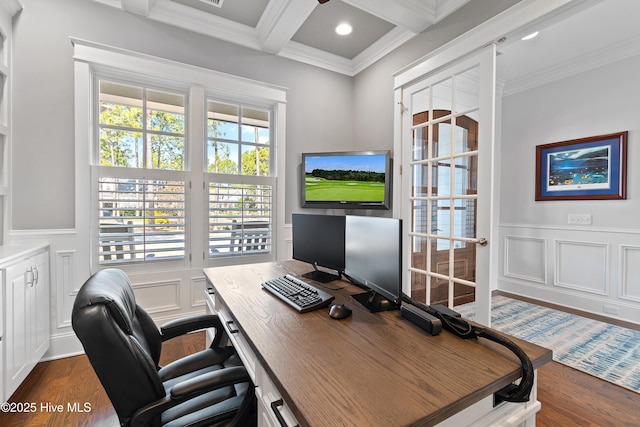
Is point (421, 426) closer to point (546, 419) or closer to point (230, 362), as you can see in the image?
point (230, 362)

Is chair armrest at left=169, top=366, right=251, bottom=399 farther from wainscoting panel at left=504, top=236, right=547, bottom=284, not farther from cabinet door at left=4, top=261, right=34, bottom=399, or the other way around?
wainscoting panel at left=504, top=236, right=547, bottom=284

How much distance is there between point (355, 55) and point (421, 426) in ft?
12.2

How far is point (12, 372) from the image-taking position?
168 centimetres

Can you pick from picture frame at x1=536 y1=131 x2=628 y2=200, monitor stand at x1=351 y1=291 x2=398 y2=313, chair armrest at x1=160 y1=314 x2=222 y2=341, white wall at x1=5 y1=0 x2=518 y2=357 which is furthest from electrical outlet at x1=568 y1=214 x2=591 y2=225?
chair armrest at x1=160 y1=314 x2=222 y2=341

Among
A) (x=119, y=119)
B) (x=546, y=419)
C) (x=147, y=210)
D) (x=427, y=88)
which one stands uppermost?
(x=427, y=88)

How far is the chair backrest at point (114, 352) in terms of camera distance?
0.79 metres

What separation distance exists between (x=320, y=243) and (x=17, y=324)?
A: 193 cm

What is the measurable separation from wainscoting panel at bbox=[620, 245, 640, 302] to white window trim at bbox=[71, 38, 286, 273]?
372 centimetres

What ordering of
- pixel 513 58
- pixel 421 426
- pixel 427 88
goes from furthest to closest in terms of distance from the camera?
pixel 513 58 → pixel 427 88 → pixel 421 426

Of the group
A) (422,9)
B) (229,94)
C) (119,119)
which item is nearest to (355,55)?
(422,9)

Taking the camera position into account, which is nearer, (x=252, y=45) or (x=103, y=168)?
(x=103, y=168)

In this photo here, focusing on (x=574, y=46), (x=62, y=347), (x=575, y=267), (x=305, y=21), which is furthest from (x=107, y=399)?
(x=574, y=46)

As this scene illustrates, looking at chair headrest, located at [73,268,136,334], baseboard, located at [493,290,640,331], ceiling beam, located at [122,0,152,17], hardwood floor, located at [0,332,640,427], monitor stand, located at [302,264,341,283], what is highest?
ceiling beam, located at [122,0,152,17]

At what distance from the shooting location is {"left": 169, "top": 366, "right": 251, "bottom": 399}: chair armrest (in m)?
0.89
